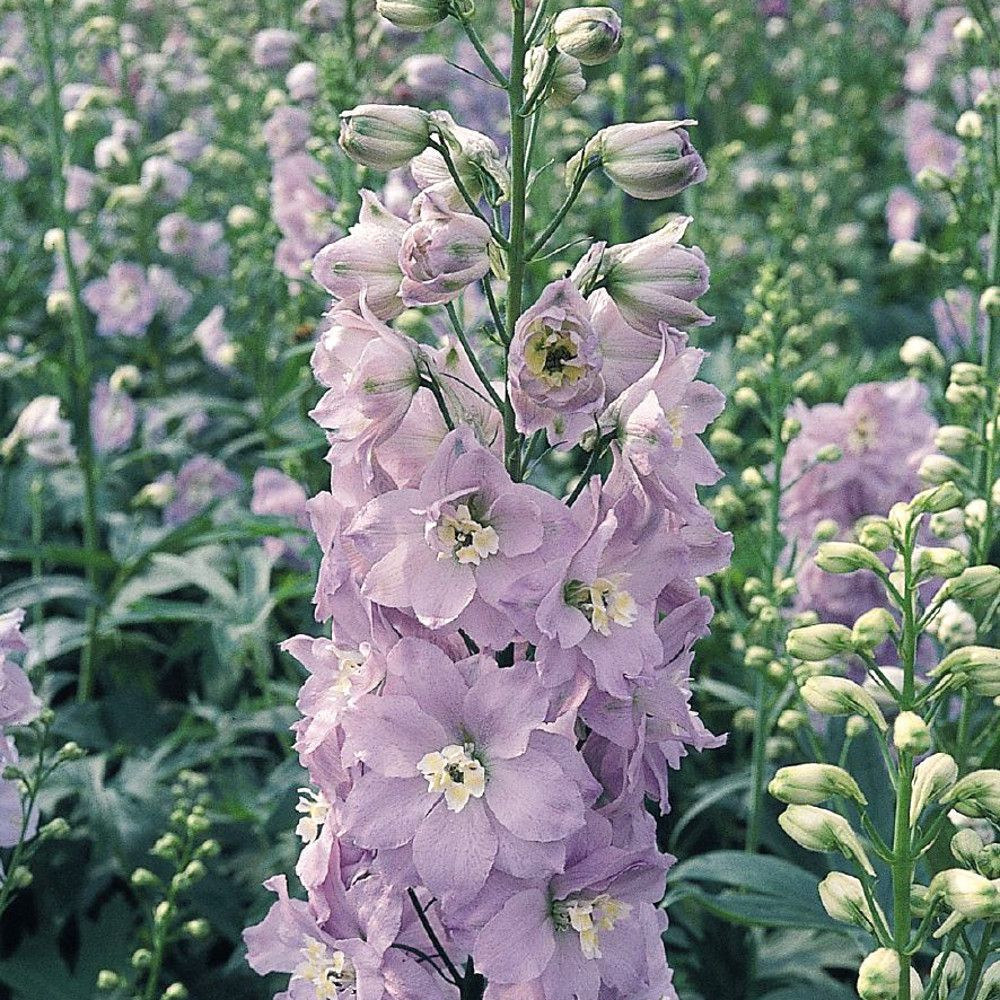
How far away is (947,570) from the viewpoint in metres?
1.77

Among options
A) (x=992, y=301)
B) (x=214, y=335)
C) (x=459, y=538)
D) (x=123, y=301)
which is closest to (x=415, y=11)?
(x=459, y=538)

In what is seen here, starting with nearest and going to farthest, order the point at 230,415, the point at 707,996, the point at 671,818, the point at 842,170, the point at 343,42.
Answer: the point at 707,996
the point at 671,818
the point at 343,42
the point at 230,415
the point at 842,170

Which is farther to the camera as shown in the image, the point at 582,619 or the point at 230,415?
the point at 230,415

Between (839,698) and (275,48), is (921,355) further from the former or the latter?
(275,48)

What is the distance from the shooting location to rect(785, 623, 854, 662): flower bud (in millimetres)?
1759

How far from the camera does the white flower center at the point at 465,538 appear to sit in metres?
1.67

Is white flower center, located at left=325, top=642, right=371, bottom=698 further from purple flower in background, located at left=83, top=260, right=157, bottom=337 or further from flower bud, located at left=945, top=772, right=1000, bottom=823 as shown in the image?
purple flower in background, located at left=83, top=260, right=157, bottom=337

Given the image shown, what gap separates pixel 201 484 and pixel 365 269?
2.98 metres

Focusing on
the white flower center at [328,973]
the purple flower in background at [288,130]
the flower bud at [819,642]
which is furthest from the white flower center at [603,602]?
the purple flower in background at [288,130]

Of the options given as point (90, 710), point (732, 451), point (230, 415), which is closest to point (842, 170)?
point (230, 415)

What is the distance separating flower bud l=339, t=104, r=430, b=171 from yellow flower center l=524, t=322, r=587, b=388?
0.34 meters

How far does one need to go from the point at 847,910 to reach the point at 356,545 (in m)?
0.72

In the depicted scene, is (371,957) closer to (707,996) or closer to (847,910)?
(847,910)

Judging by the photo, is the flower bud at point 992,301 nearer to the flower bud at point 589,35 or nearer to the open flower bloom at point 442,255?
the flower bud at point 589,35
